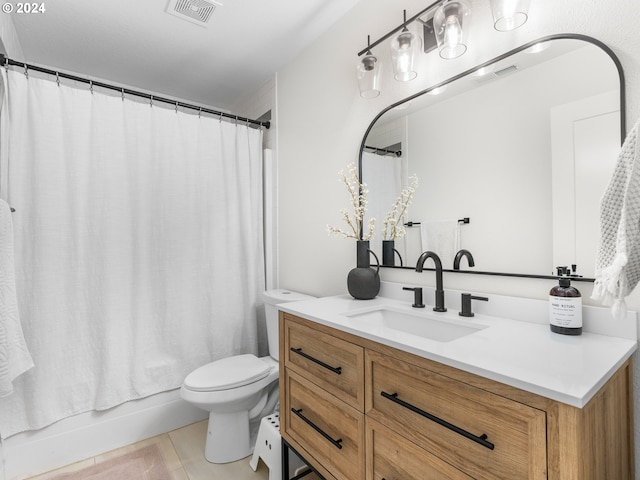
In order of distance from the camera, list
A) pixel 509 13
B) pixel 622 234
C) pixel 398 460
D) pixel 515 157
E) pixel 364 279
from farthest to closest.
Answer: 1. pixel 364 279
2. pixel 515 157
3. pixel 509 13
4. pixel 398 460
5. pixel 622 234

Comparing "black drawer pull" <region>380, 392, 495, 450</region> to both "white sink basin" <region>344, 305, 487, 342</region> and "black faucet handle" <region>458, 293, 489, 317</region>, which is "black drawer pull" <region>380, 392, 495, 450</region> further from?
"black faucet handle" <region>458, 293, 489, 317</region>

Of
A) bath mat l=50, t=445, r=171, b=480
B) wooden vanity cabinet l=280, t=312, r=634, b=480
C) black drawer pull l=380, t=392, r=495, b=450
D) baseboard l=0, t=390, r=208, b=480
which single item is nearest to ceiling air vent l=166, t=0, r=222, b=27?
wooden vanity cabinet l=280, t=312, r=634, b=480

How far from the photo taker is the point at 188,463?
178 centimetres

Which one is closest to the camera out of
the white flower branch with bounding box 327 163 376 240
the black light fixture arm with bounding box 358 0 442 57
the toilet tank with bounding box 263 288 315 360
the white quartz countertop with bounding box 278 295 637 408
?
the white quartz countertop with bounding box 278 295 637 408

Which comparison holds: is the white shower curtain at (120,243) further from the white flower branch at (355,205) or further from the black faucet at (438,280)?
the black faucet at (438,280)

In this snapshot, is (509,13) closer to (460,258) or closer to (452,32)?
(452,32)

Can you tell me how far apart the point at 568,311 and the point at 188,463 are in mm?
1887

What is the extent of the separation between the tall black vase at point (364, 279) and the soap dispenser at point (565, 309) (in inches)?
27.8

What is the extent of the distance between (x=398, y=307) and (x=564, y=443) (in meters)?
0.78

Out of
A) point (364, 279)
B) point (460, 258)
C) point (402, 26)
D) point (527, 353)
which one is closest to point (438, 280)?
point (460, 258)

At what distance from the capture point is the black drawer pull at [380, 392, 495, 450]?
29.1 inches

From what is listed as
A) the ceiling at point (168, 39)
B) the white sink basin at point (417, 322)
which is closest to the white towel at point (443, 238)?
the white sink basin at point (417, 322)

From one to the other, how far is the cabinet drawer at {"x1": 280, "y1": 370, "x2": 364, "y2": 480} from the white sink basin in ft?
1.01

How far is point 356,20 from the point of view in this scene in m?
1.78
